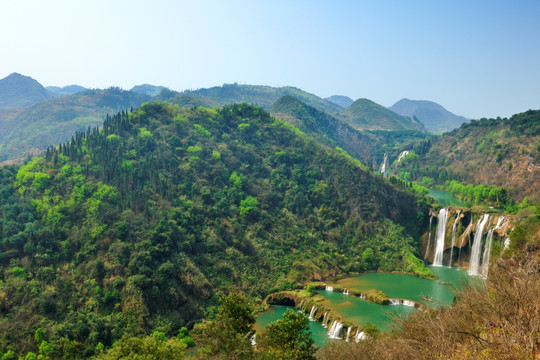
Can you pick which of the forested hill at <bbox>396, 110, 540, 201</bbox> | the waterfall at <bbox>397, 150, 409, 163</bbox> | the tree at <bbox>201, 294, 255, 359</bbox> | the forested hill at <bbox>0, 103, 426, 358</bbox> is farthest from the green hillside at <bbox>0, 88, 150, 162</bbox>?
the forested hill at <bbox>396, 110, 540, 201</bbox>

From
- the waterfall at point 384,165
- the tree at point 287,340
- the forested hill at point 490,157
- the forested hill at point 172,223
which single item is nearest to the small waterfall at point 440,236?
the forested hill at point 172,223

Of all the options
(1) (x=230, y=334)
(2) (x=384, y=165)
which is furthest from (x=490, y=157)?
(1) (x=230, y=334)

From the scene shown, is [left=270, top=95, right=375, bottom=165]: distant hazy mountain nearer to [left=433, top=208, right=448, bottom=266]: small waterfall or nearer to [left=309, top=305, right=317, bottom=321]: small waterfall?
[left=433, top=208, right=448, bottom=266]: small waterfall

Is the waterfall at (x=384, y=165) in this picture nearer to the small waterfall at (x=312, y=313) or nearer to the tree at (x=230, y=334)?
the small waterfall at (x=312, y=313)

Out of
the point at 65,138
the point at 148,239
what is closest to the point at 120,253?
the point at 148,239

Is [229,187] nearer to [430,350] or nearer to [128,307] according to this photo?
[128,307]

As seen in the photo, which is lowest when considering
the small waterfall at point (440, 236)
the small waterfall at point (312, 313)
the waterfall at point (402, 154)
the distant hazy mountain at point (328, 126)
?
the small waterfall at point (312, 313)
